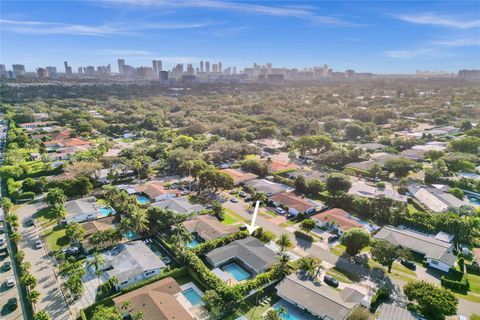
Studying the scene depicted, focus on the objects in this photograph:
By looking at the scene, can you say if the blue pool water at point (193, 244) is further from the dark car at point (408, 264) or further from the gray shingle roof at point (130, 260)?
the dark car at point (408, 264)

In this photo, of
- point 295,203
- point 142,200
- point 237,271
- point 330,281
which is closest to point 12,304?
point 237,271

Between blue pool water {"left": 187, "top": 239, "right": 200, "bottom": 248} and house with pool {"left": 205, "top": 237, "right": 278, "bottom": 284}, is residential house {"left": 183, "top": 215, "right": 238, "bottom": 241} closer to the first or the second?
blue pool water {"left": 187, "top": 239, "right": 200, "bottom": 248}

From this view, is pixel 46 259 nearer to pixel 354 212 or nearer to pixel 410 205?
pixel 354 212

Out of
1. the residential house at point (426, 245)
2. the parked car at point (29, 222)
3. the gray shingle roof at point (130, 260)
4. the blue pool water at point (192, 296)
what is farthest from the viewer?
the parked car at point (29, 222)

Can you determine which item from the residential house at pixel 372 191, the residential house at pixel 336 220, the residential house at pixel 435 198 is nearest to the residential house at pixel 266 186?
the residential house at pixel 336 220

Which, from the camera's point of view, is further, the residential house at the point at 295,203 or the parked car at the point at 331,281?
the residential house at the point at 295,203

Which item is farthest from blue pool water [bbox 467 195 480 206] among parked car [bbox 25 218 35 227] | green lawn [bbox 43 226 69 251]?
parked car [bbox 25 218 35 227]

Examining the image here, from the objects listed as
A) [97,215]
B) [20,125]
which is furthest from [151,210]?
[20,125]
